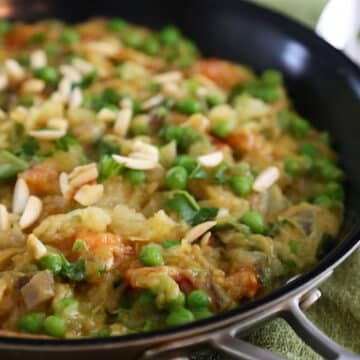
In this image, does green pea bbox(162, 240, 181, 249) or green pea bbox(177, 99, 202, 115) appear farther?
green pea bbox(177, 99, 202, 115)

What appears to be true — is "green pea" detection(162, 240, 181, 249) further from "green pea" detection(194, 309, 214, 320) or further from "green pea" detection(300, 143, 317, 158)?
"green pea" detection(300, 143, 317, 158)

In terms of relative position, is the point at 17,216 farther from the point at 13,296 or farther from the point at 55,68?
the point at 55,68

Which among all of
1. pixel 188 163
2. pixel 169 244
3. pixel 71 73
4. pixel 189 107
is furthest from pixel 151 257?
pixel 71 73

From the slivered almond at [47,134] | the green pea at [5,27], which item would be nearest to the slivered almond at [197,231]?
the slivered almond at [47,134]

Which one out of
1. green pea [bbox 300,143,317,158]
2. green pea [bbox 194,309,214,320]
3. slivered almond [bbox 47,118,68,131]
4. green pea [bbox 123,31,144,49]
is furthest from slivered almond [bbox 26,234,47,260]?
green pea [bbox 123,31,144,49]

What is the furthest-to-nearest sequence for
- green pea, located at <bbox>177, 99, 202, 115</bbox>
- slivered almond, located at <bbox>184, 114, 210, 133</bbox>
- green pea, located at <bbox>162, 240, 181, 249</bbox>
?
green pea, located at <bbox>177, 99, 202, 115</bbox>, slivered almond, located at <bbox>184, 114, 210, 133</bbox>, green pea, located at <bbox>162, 240, 181, 249</bbox>

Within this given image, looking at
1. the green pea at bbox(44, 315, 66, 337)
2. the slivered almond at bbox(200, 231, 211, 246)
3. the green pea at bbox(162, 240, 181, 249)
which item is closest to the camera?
the green pea at bbox(44, 315, 66, 337)
